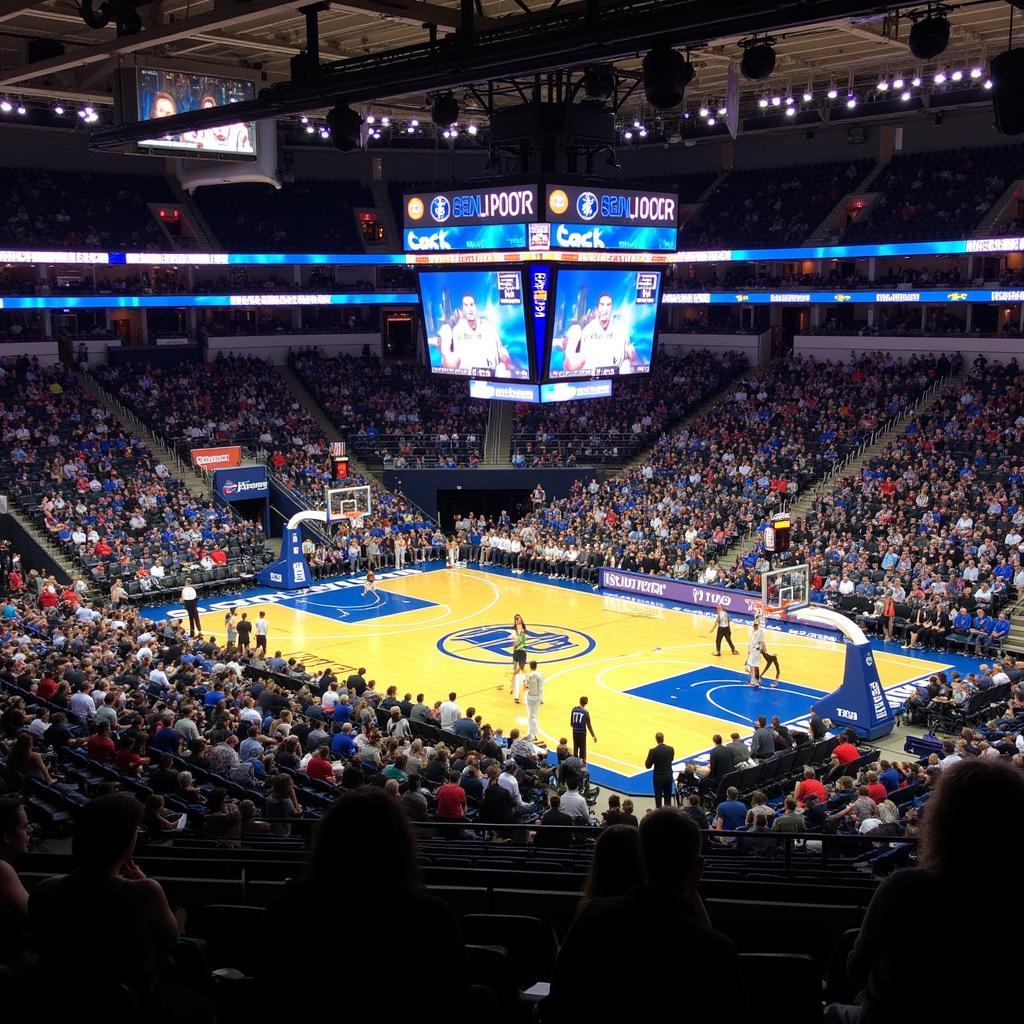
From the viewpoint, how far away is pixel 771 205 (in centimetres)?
4703

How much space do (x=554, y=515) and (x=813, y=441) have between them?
8.71 m

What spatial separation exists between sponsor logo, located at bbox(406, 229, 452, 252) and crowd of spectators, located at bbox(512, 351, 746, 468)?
2022 cm

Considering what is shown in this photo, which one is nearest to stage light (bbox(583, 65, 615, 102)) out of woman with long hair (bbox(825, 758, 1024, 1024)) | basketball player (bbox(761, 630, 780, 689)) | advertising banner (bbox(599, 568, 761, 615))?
basketball player (bbox(761, 630, 780, 689))

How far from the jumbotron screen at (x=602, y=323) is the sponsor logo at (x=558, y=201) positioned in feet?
4.34

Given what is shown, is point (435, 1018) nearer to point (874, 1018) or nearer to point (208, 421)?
point (874, 1018)

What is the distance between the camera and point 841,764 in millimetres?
→ 17781

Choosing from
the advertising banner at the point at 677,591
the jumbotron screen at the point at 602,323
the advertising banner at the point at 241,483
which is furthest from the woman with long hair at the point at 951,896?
the advertising banner at the point at 241,483

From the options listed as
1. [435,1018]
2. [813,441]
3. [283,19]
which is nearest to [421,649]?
[283,19]

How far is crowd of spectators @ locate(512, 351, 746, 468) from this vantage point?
4309cm

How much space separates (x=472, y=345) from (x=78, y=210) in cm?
2912

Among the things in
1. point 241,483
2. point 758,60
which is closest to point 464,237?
point 758,60

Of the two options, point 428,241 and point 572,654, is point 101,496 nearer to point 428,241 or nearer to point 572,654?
point 572,654

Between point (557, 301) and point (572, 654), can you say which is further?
point (572, 654)

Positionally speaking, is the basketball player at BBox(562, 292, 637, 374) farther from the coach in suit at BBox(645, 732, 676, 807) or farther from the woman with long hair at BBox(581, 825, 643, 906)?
the woman with long hair at BBox(581, 825, 643, 906)
